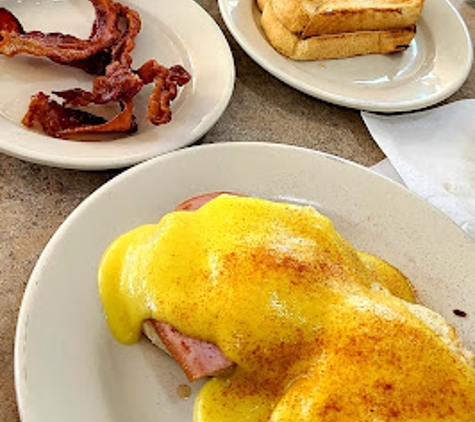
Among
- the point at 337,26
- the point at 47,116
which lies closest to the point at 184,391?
the point at 47,116

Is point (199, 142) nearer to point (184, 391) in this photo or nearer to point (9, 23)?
point (9, 23)

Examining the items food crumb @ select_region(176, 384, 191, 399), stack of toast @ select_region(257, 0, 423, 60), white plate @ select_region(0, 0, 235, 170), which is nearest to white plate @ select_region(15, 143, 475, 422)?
food crumb @ select_region(176, 384, 191, 399)

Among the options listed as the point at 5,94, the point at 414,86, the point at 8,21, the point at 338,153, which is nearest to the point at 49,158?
the point at 5,94

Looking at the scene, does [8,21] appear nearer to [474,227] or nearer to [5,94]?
[5,94]

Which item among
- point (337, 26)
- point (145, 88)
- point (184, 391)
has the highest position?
point (337, 26)

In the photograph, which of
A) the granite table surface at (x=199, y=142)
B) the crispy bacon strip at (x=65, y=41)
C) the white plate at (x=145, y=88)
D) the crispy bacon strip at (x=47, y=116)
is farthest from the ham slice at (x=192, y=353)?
the crispy bacon strip at (x=65, y=41)

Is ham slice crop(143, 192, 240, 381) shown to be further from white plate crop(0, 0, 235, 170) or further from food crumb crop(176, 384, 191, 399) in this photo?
white plate crop(0, 0, 235, 170)
